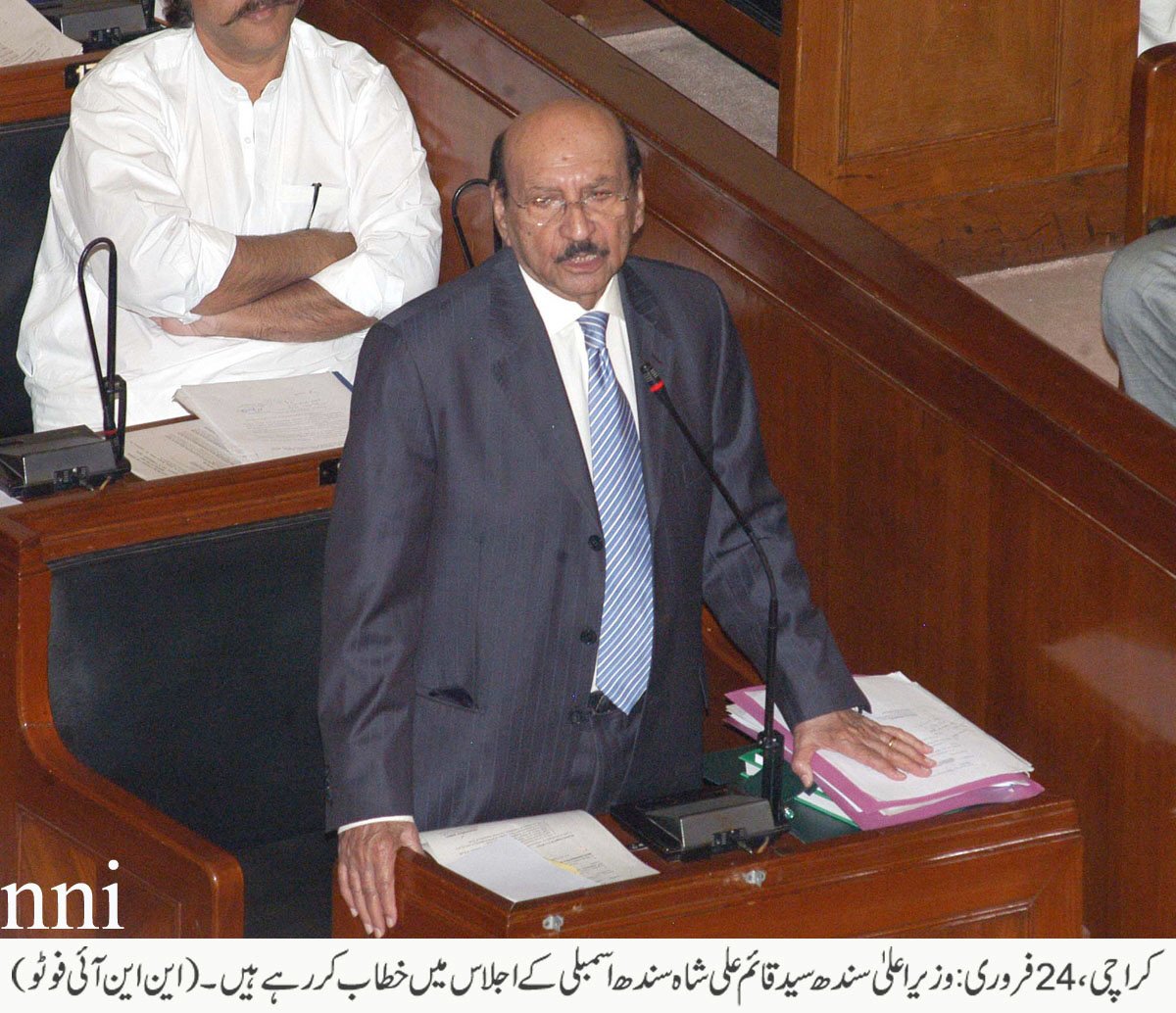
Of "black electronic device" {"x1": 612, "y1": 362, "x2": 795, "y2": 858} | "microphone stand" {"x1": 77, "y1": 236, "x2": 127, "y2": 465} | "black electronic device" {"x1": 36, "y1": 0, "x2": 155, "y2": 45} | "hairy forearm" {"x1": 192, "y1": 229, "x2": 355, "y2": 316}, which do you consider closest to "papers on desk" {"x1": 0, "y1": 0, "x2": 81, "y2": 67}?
"black electronic device" {"x1": 36, "y1": 0, "x2": 155, "y2": 45}

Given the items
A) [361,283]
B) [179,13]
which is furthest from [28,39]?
[361,283]

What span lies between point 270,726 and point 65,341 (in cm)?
89

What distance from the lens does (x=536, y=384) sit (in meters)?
2.59

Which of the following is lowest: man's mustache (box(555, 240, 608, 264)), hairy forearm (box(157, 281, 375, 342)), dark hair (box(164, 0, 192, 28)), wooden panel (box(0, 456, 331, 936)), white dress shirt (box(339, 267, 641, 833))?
wooden panel (box(0, 456, 331, 936))

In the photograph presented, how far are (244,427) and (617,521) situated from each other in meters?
0.74

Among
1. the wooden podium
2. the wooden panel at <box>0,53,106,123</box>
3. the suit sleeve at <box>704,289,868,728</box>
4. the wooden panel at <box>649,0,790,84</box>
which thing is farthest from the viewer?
the wooden panel at <box>649,0,790,84</box>

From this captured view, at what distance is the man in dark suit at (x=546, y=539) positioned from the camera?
248 centimetres

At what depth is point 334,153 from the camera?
361 cm

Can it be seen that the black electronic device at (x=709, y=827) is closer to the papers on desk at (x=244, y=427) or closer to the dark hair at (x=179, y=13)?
the papers on desk at (x=244, y=427)

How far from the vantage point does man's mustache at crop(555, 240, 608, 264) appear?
8.39 ft

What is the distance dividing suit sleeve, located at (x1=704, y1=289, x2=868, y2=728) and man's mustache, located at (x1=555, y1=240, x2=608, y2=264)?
23cm

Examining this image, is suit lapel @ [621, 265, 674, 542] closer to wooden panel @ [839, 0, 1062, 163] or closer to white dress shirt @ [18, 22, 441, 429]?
white dress shirt @ [18, 22, 441, 429]

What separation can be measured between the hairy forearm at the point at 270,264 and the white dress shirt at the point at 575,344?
0.95 meters

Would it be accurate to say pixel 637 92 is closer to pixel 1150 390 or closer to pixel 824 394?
pixel 824 394
